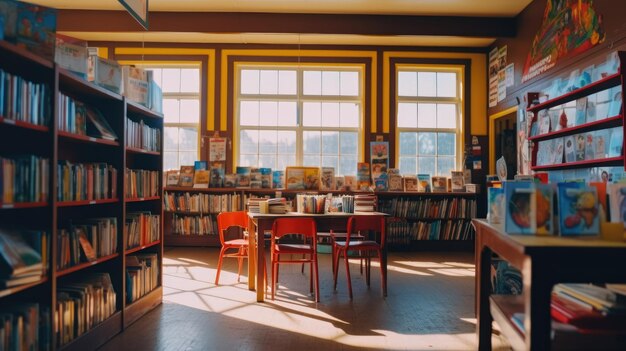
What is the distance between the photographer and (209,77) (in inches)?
297

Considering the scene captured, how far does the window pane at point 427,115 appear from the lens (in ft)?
25.3

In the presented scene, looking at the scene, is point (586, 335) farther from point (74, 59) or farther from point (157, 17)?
point (157, 17)

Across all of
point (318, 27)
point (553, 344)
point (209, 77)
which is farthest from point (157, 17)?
point (553, 344)

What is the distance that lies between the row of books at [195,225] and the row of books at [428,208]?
297cm

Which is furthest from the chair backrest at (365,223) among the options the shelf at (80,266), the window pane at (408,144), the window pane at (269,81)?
the window pane at (269,81)

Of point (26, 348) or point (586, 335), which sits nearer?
point (586, 335)

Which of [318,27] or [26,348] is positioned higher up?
[318,27]

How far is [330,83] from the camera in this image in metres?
7.68

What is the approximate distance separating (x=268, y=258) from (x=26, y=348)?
420cm

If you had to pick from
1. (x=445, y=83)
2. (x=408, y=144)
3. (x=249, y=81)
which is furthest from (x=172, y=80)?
(x=445, y=83)

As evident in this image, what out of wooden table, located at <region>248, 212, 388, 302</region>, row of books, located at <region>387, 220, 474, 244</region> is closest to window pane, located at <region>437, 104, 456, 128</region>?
row of books, located at <region>387, 220, 474, 244</region>

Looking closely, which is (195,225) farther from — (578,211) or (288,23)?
(578,211)

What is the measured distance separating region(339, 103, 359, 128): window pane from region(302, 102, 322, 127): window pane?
0.39 meters

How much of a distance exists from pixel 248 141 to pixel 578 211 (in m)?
6.34
